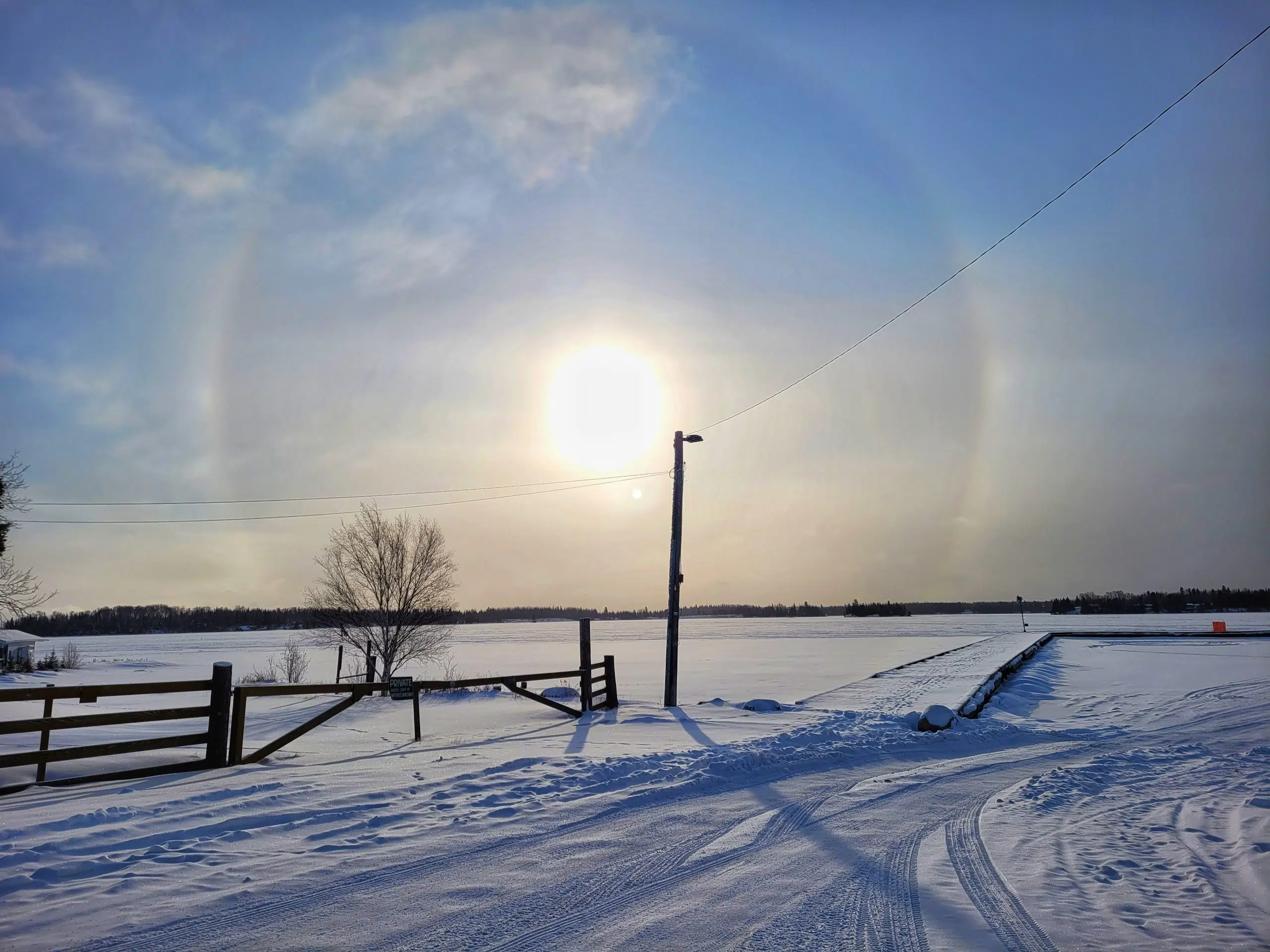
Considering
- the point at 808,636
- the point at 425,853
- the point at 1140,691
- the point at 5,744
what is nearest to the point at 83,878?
the point at 425,853

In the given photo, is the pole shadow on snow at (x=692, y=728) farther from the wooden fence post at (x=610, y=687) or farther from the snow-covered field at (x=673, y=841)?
the wooden fence post at (x=610, y=687)

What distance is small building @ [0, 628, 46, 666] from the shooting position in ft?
128

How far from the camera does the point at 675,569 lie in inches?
763

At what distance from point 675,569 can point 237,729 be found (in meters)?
11.4

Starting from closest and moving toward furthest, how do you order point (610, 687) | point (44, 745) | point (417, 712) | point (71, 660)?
point (44, 745) → point (417, 712) → point (610, 687) → point (71, 660)

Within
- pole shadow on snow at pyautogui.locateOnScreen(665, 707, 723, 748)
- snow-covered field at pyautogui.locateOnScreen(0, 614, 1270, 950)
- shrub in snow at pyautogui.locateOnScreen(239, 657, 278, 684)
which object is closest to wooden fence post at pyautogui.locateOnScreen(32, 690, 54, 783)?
snow-covered field at pyautogui.locateOnScreen(0, 614, 1270, 950)

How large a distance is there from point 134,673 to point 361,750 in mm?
34228

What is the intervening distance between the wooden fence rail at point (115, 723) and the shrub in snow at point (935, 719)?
11624mm

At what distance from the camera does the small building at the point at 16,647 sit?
38912 mm

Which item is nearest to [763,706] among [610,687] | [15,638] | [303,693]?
[610,687]

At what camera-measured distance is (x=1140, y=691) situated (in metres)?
20.2

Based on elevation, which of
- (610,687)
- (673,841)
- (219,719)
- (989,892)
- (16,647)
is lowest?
(16,647)

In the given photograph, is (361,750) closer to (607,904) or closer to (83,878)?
(83,878)

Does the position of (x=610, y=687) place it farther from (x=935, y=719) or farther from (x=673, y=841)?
(x=673, y=841)
